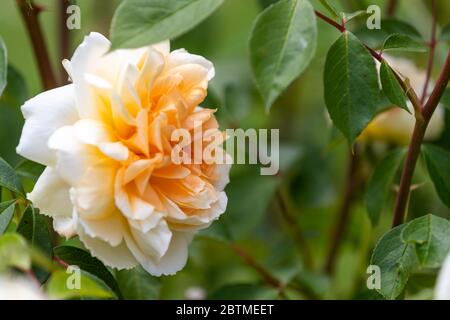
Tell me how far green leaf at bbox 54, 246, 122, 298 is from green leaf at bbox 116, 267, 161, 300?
106 mm

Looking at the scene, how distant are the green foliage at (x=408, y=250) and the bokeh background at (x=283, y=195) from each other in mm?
138

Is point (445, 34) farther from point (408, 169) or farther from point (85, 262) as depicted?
point (85, 262)

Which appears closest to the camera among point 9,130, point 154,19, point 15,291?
point 15,291

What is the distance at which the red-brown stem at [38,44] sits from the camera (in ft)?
2.72

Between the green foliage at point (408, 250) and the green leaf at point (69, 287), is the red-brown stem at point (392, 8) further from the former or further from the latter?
the green leaf at point (69, 287)

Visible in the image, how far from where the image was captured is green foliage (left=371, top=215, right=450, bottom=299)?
609mm

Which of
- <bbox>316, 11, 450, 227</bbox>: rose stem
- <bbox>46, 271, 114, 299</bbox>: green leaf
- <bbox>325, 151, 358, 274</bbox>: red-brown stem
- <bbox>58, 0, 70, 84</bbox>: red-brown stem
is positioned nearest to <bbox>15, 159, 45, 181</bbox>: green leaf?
<bbox>46, 271, 114, 299</bbox>: green leaf

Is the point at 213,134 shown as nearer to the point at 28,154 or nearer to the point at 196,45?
the point at 28,154

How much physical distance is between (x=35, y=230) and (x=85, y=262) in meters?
0.05

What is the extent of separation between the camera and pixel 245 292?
86 centimetres

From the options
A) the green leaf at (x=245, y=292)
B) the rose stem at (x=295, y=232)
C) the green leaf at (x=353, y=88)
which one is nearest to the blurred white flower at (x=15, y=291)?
the green leaf at (x=353, y=88)

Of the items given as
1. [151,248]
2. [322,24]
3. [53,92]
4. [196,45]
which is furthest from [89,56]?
[196,45]

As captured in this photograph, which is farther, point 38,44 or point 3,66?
point 38,44

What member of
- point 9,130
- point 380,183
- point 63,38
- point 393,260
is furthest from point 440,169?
point 9,130
